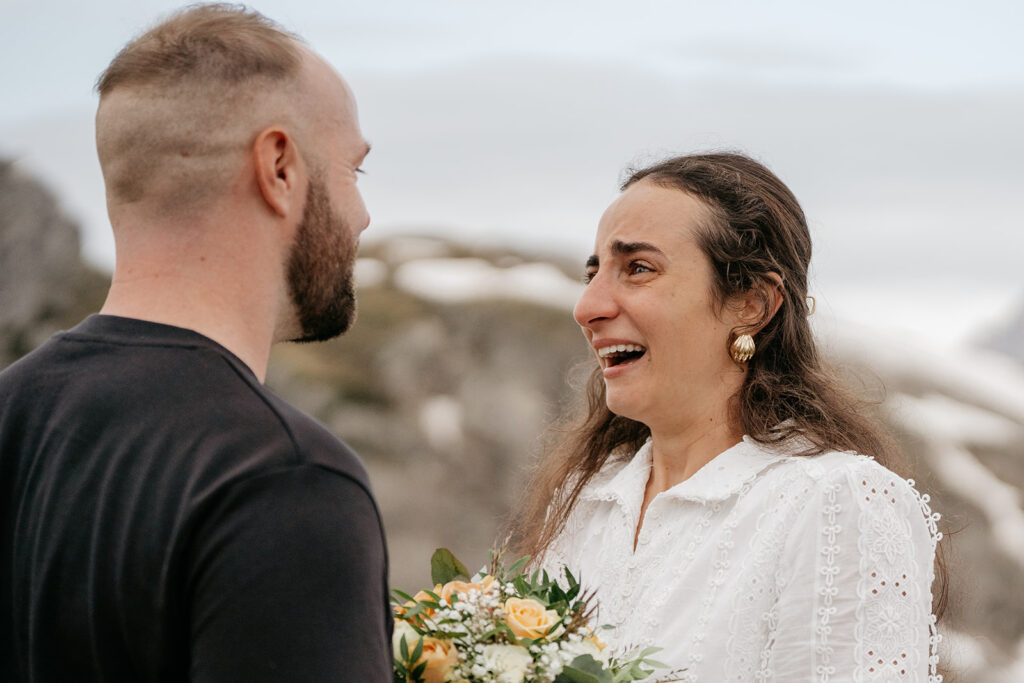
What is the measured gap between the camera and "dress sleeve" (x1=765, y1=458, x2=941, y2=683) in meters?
2.65

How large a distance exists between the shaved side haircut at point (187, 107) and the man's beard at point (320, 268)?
158mm

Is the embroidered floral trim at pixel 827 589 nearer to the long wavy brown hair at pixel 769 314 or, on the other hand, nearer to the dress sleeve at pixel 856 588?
the dress sleeve at pixel 856 588

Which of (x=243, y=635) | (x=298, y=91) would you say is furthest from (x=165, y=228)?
(x=243, y=635)

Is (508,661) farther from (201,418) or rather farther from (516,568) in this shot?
(201,418)

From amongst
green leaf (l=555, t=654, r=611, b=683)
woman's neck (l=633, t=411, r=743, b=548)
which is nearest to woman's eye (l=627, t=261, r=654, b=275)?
woman's neck (l=633, t=411, r=743, b=548)

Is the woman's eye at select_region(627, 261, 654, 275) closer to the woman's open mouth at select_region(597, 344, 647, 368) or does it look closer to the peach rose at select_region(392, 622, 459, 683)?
the woman's open mouth at select_region(597, 344, 647, 368)

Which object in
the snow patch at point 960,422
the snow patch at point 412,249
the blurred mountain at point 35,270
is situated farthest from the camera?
the snow patch at point 412,249

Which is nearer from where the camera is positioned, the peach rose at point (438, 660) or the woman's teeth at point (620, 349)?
the peach rose at point (438, 660)

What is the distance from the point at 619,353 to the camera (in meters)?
3.44

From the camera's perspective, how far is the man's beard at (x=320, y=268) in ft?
6.12

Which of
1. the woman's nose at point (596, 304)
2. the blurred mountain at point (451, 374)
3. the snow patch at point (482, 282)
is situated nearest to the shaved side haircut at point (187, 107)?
the woman's nose at point (596, 304)

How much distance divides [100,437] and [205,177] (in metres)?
0.47

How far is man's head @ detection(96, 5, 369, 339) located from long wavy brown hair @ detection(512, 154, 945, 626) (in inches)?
68.9

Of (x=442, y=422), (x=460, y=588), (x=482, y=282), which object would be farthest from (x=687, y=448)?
(x=482, y=282)
